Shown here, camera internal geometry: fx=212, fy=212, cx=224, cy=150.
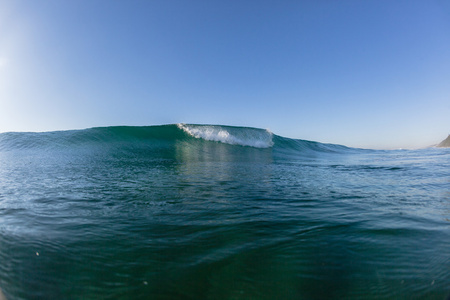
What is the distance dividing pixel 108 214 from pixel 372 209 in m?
3.58

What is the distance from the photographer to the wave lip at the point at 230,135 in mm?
20562

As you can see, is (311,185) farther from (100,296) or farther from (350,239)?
(100,296)

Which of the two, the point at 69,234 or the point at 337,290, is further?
the point at 69,234

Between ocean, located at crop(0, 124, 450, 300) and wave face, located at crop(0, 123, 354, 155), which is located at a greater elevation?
wave face, located at crop(0, 123, 354, 155)

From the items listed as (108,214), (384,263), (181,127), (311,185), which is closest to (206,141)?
(181,127)

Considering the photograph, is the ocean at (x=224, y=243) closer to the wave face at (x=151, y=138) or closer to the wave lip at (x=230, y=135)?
the wave face at (x=151, y=138)

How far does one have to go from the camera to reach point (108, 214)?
9.05 ft

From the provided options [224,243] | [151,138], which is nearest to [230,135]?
[151,138]

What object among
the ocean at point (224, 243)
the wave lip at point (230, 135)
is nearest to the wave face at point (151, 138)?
the wave lip at point (230, 135)

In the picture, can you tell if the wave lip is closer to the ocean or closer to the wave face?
the wave face

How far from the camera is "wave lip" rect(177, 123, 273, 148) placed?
67.5ft

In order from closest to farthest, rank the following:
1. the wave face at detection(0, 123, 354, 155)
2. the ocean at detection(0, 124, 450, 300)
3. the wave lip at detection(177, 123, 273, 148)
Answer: the ocean at detection(0, 124, 450, 300)
the wave face at detection(0, 123, 354, 155)
the wave lip at detection(177, 123, 273, 148)

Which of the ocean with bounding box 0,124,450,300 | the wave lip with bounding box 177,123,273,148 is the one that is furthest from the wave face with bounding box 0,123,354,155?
the ocean with bounding box 0,124,450,300

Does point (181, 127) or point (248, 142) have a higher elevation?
point (181, 127)
